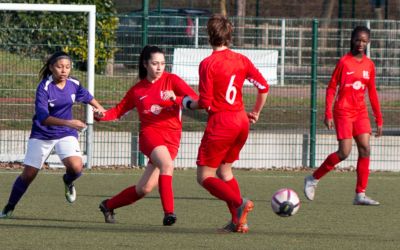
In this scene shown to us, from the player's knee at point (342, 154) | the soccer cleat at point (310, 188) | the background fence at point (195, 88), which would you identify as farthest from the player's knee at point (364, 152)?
the background fence at point (195, 88)

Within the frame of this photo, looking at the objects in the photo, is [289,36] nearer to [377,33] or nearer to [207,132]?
[377,33]

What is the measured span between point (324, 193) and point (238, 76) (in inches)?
191

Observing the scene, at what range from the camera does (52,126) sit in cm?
1131

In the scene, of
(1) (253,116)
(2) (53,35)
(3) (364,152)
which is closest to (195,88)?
(2) (53,35)

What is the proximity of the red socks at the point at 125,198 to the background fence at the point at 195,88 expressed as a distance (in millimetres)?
6482

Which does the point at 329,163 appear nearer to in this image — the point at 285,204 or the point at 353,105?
the point at 353,105

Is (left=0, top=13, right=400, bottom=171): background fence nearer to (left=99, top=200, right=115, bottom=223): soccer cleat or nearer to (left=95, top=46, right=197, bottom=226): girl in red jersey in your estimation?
(left=99, top=200, right=115, bottom=223): soccer cleat

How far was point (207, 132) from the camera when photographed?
9.91 meters

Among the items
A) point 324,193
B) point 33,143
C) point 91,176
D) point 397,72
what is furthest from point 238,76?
point 397,72

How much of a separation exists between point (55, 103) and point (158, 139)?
135cm

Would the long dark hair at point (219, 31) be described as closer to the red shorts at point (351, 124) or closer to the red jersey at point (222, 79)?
the red jersey at point (222, 79)

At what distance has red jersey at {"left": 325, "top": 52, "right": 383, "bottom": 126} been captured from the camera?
1289 cm

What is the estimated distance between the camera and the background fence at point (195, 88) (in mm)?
17719

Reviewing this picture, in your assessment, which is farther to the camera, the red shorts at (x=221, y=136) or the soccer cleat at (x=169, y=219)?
the soccer cleat at (x=169, y=219)
